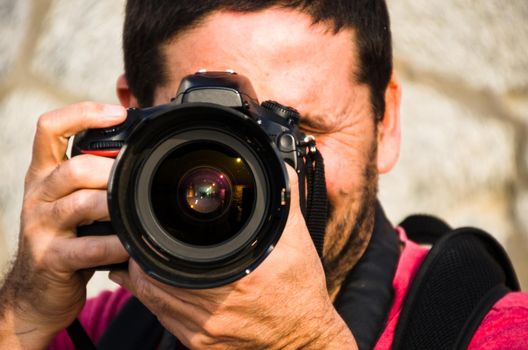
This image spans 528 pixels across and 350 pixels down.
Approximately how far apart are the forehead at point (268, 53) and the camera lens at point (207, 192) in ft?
0.80

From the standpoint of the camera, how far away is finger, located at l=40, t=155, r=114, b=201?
101 centimetres

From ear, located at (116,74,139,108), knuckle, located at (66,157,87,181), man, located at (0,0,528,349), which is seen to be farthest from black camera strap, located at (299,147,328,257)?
ear, located at (116,74,139,108)

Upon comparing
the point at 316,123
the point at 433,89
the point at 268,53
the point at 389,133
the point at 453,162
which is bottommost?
the point at 453,162

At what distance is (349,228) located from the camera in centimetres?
127

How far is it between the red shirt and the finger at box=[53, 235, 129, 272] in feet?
1.11

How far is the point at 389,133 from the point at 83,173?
0.54 metres

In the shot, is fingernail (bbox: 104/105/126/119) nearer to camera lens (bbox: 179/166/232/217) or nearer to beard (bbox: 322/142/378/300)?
camera lens (bbox: 179/166/232/217)

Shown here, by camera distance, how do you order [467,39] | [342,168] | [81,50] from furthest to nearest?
[81,50] < [467,39] < [342,168]

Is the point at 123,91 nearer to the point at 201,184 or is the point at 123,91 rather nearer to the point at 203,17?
the point at 203,17

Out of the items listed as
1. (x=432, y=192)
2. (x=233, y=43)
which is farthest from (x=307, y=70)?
(x=432, y=192)

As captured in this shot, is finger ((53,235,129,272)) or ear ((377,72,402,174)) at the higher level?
finger ((53,235,129,272))

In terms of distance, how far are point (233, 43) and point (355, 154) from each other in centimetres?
23

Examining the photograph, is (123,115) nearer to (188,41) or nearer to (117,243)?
(117,243)

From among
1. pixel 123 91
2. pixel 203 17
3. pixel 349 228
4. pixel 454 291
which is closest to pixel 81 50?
pixel 123 91
